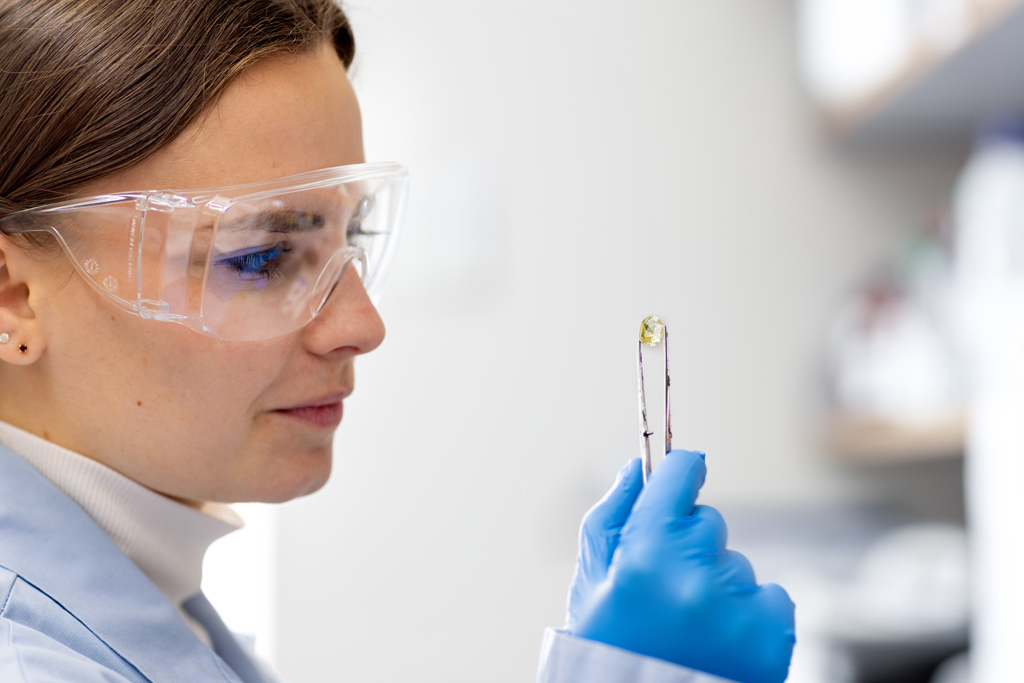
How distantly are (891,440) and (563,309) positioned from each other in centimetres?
86

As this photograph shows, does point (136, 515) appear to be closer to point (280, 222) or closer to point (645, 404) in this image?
point (280, 222)

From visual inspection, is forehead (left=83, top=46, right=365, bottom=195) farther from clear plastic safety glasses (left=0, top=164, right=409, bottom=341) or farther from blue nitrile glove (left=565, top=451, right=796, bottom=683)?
blue nitrile glove (left=565, top=451, right=796, bottom=683)

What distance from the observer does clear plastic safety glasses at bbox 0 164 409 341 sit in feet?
2.20

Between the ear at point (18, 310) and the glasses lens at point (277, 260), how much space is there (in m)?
0.14

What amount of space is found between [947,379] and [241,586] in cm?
171

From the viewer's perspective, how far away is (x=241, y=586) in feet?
7.26

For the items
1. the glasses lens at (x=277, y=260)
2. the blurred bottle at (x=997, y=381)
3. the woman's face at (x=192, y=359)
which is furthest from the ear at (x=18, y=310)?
the blurred bottle at (x=997, y=381)

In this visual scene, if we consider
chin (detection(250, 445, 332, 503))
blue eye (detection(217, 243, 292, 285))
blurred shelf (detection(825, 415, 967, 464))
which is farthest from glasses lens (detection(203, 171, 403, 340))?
blurred shelf (detection(825, 415, 967, 464))

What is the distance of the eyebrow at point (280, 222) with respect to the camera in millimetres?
683

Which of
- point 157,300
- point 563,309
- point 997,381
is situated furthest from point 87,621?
point 563,309

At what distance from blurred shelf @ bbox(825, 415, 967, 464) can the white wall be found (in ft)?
0.44

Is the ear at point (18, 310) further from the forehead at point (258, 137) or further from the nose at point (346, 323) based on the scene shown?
the nose at point (346, 323)

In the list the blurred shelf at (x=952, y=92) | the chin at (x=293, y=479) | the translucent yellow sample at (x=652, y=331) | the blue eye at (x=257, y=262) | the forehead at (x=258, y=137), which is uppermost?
the blurred shelf at (x=952, y=92)

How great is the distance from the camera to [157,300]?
68cm
